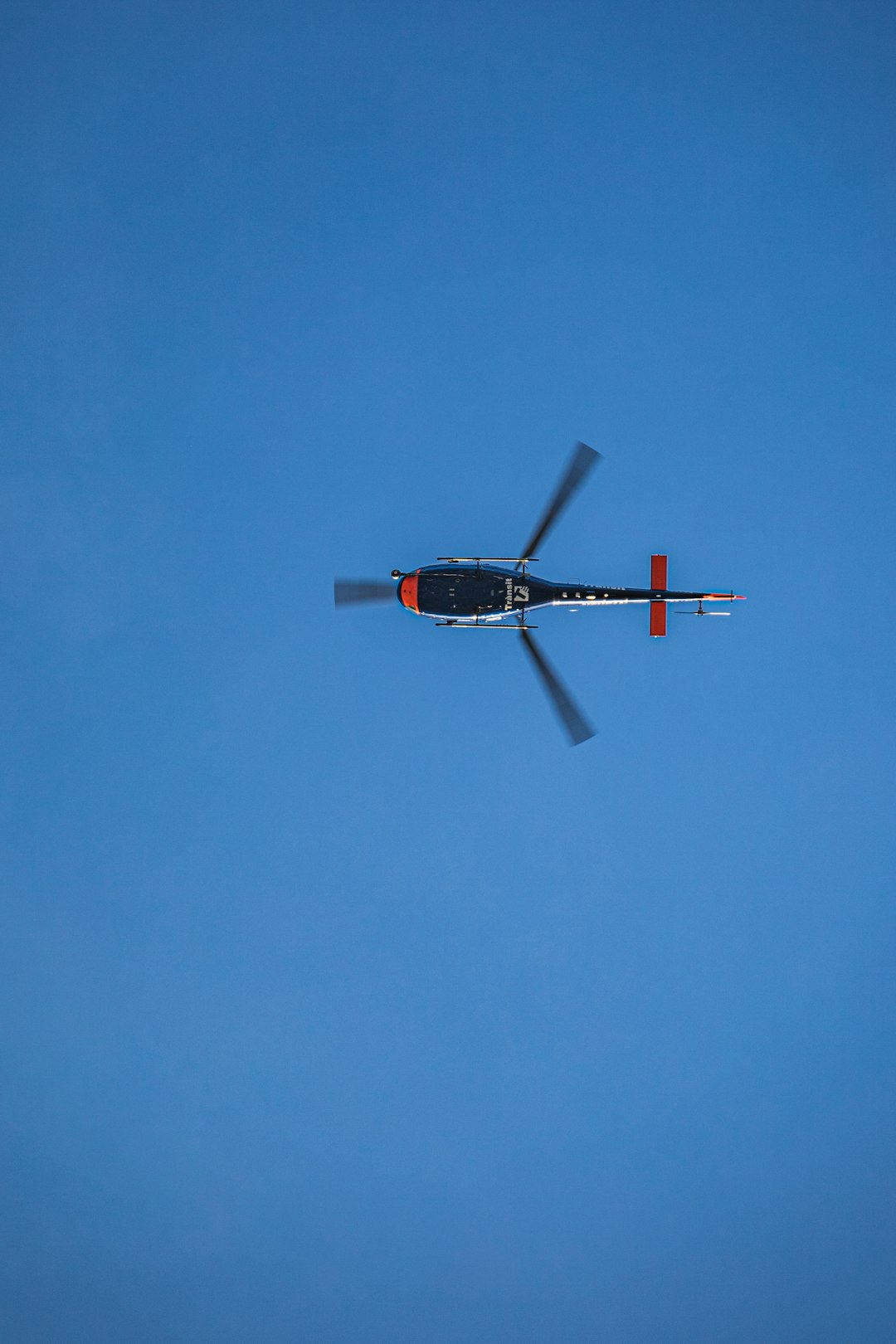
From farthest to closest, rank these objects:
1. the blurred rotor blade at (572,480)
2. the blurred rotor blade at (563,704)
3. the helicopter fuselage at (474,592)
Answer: the helicopter fuselage at (474,592) → the blurred rotor blade at (563,704) → the blurred rotor blade at (572,480)

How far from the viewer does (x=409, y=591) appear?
28.1ft

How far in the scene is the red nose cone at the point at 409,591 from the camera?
8.54 meters

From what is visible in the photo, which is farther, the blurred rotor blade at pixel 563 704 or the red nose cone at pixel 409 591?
the red nose cone at pixel 409 591

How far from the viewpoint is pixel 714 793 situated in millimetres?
10320

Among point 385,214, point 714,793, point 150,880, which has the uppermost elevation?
point 385,214

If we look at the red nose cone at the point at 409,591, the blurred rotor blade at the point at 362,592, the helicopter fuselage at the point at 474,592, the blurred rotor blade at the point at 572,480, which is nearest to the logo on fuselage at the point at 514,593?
the helicopter fuselage at the point at 474,592

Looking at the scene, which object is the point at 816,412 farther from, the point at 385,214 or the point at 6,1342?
the point at 6,1342

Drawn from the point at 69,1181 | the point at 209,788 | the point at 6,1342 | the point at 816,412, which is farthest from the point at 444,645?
the point at 6,1342

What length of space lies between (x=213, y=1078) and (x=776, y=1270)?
7.53m

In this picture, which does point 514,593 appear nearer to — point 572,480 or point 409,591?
point 409,591

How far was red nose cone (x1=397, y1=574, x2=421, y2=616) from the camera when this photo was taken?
854 centimetres

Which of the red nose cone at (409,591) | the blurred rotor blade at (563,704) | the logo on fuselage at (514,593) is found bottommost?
the blurred rotor blade at (563,704)

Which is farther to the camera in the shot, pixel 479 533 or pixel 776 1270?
pixel 776 1270

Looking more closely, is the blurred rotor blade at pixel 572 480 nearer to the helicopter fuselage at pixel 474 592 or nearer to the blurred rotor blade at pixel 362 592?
the helicopter fuselage at pixel 474 592
